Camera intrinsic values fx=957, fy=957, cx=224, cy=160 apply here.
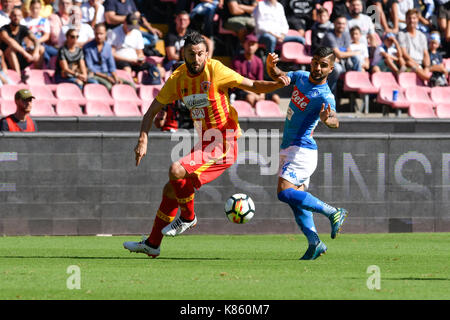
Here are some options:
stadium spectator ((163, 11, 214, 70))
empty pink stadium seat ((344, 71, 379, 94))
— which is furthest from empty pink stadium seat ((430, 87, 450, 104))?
stadium spectator ((163, 11, 214, 70))

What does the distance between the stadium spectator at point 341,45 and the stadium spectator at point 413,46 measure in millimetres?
1446

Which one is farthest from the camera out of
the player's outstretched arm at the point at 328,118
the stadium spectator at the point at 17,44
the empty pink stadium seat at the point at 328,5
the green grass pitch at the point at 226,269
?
the empty pink stadium seat at the point at 328,5

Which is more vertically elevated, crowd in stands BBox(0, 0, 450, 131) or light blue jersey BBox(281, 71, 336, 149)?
crowd in stands BBox(0, 0, 450, 131)

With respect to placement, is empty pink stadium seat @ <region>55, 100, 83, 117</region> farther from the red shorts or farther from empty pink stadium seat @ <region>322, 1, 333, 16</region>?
the red shorts

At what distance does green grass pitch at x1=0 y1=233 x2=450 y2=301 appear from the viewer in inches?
Result: 289

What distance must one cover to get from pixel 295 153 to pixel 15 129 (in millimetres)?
5083

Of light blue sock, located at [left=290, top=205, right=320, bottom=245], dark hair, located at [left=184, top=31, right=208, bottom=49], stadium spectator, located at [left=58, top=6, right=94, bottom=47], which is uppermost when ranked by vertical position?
stadium spectator, located at [left=58, top=6, right=94, bottom=47]

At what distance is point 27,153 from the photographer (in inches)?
516

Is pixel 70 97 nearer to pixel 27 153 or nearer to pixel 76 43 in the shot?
pixel 76 43

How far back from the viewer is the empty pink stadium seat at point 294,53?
18828mm

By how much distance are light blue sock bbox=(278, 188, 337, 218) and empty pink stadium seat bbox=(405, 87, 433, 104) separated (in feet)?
31.8

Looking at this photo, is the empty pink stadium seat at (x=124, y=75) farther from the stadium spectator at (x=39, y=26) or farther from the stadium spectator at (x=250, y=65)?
the stadium spectator at (x=250, y=65)

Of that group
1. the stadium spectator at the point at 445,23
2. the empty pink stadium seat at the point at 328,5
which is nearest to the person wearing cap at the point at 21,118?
the empty pink stadium seat at the point at 328,5

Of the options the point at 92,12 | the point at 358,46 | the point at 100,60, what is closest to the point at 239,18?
the point at 358,46
